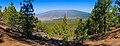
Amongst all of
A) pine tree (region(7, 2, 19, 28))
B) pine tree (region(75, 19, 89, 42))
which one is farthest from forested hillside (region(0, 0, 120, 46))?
pine tree (region(7, 2, 19, 28))

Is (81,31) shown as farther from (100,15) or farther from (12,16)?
(12,16)

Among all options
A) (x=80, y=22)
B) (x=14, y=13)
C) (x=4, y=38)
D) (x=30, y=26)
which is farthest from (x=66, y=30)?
(x=14, y=13)

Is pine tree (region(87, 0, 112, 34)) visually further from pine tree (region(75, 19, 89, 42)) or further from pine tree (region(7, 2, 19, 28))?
pine tree (region(7, 2, 19, 28))

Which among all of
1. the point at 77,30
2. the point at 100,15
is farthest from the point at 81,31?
the point at 100,15

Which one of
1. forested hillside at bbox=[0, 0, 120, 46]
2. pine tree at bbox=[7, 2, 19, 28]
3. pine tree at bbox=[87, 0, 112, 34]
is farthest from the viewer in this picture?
pine tree at bbox=[7, 2, 19, 28]

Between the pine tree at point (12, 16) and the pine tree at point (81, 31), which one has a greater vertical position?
the pine tree at point (12, 16)

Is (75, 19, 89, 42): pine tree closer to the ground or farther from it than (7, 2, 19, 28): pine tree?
closer to the ground

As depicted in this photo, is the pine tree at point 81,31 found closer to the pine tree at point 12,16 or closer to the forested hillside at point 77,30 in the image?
the forested hillside at point 77,30

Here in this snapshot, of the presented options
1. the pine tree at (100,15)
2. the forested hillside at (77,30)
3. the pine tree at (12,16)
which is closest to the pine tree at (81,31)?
the forested hillside at (77,30)

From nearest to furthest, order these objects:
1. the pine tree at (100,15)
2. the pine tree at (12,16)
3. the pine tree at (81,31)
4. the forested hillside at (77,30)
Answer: the forested hillside at (77,30)
the pine tree at (81,31)
the pine tree at (100,15)
the pine tree at (12,16)

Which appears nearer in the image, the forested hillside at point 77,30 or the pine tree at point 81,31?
the forested hillside at point 77,30

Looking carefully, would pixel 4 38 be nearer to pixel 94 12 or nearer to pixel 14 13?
pixel 94 12

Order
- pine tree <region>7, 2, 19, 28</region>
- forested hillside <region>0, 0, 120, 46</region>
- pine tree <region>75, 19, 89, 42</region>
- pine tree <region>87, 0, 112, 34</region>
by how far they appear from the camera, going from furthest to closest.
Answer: pine tree <region>7, 2, 19, 28</region> < pine tree <region>87, 0, 112, 34</region> < pine tree <region>75, 19, 89, 42</region> < forested hillside <region>0, 0, 120, 46</region>

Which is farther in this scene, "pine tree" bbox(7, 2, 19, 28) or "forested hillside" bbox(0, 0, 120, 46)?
"pine tree" bbox(7, 2, 19, 28)
